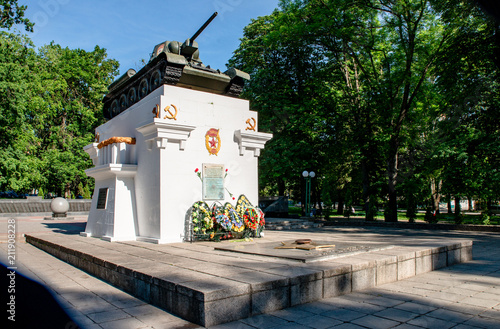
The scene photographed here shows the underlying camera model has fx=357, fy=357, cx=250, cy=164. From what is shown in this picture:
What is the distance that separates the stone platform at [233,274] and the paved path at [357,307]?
5.2 inches

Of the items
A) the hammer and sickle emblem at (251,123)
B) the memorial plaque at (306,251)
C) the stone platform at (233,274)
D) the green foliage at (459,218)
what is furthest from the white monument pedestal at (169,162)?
the green foliage at (459,218)

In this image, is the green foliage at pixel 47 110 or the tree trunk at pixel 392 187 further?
the green foliage at pixel 47 110

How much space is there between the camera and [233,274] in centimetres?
454

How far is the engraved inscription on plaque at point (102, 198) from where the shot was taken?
9.33 metres

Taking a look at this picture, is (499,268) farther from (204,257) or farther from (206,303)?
(206,303)

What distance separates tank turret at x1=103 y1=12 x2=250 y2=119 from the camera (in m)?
8.62

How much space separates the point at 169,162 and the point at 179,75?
218cm

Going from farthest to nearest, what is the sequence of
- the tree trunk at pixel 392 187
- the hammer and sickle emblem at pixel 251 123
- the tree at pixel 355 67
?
the tree trunk at pixel 392 187
the tree at pixel 355 67
the hammer and sickle emblem at pixel 251 123

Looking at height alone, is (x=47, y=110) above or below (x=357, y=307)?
above

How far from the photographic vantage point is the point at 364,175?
22.8 metres

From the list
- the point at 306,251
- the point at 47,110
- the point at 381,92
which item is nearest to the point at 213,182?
the point at 306,251

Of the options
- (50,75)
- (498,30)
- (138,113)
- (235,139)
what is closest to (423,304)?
(235,139)

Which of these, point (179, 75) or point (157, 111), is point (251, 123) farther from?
point (157, 111)

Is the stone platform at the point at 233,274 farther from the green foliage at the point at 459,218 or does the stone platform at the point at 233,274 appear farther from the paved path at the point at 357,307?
the green foliage at the point at 459,218
